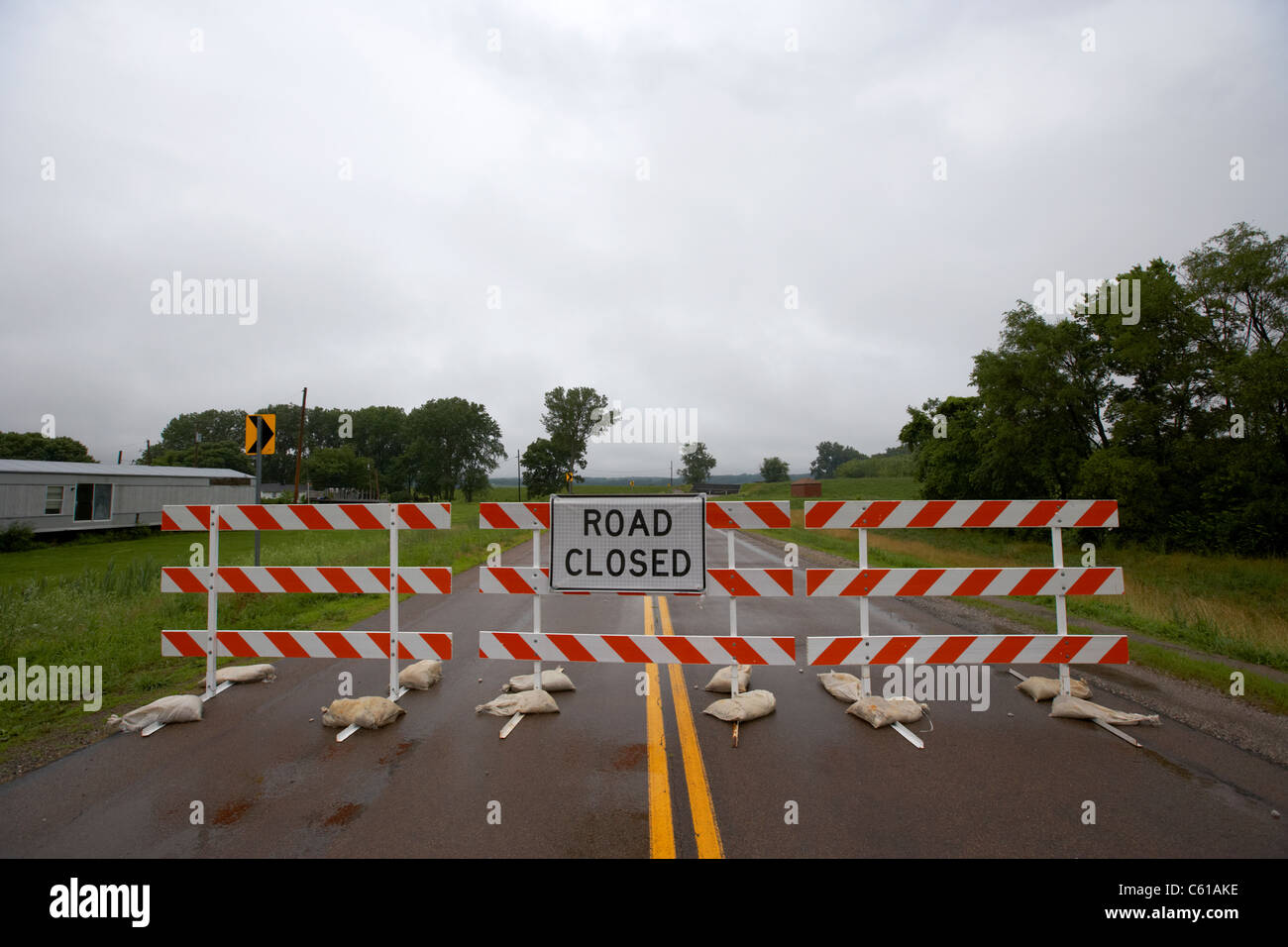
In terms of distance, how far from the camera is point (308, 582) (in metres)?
5.32

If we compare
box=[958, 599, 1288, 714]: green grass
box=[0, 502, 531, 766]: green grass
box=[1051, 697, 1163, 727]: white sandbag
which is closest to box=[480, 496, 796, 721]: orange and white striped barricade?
box=[1051, 697, 1163, 727]: white sandbag

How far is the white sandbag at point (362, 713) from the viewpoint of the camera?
4.66 metres

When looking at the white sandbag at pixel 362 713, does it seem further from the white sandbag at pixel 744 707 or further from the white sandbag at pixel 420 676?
the white sandbag at pixel 744 707

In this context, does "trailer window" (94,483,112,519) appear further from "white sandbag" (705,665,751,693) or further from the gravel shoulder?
→ the gravel shoulder

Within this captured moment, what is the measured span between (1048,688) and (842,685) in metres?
1.85

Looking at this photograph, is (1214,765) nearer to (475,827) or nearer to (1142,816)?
(1142,816)

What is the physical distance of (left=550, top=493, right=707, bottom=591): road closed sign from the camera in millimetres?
4898

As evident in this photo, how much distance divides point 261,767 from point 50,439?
98754mm

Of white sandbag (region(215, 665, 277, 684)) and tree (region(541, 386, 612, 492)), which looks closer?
white sandbag (region(215, 665, 277, 684))

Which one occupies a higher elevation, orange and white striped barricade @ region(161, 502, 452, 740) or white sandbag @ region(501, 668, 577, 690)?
orange and white striped barricade @ region(161, 502, 452, 740)

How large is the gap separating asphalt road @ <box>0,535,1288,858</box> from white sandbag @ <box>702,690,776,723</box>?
10cm
